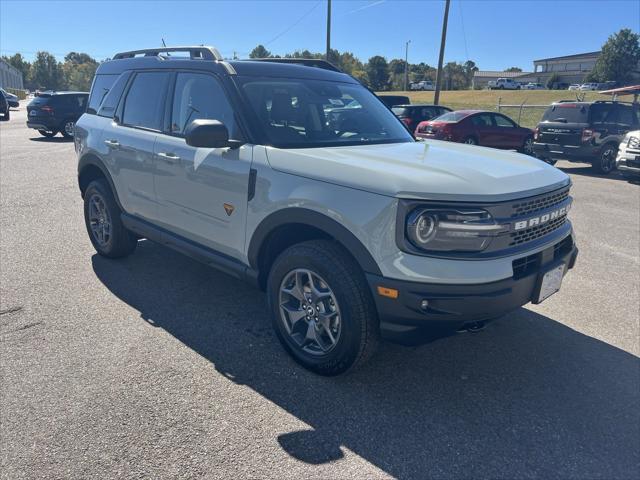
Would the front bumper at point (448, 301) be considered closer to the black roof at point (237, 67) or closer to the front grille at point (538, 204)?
the front grille at point (538, 204)

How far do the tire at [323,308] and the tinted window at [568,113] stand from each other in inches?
491

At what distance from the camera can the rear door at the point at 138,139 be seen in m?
4.27

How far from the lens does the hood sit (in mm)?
2639

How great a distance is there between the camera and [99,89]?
5.27m

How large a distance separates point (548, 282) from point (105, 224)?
13.6 ft

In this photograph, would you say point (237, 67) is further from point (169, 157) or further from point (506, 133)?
point (506, 133)

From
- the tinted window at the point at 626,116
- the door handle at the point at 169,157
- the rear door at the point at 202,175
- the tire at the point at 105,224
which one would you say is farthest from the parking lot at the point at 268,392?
the tinted window at the point at 626,116

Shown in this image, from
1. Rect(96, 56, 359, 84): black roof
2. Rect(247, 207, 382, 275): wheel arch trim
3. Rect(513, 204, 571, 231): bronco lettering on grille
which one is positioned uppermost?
Rect(96, 56, 359, 84): black roof

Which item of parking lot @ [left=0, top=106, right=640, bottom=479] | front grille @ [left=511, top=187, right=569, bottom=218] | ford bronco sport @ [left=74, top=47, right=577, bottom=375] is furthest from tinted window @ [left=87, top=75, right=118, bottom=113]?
front grille @ [left=511, top=187, right=569, bottom=218]

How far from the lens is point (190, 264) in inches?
207

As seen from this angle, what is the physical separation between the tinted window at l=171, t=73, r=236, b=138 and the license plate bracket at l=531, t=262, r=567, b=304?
7.11 ft

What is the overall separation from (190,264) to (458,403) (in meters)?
3.19

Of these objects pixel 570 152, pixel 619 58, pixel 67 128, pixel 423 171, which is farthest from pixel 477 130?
pixel 619 58

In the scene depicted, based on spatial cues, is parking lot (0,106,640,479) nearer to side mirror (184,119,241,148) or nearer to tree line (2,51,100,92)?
side mirror (184,119,241,148)
